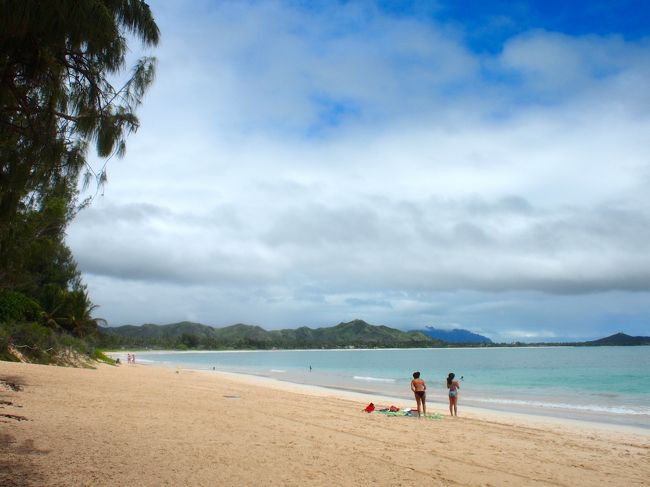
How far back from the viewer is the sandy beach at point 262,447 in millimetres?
6238

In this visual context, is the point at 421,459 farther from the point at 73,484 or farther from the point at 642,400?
the point at 642,400

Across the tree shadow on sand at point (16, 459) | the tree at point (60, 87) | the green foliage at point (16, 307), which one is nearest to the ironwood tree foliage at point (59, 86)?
the tree at point (60, 87)

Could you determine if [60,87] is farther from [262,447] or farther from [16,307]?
[16,307]

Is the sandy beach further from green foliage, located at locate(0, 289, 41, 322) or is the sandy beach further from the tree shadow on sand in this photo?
green foliage, located at locate(0, 289, 41, 322)

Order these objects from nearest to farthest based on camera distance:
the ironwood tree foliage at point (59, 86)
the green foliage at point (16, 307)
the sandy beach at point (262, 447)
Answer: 1. the ironwood tree foliage at point (59, 86)
2. the sandy beach at point (262, 447)
3. the green foliage at point (16, 307)

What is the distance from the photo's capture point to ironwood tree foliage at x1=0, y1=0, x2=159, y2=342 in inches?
178

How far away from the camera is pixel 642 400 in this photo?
2670 centimetres

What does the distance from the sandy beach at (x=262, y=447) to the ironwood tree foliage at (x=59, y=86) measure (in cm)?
331

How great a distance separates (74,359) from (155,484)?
22809 millimetres

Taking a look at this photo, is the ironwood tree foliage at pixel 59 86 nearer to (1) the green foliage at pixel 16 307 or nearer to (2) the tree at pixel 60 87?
(2) the tree at pixel 60 87

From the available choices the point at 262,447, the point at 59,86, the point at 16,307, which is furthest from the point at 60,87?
the point at 16,307

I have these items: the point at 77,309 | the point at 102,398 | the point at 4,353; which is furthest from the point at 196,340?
the point at 102,398

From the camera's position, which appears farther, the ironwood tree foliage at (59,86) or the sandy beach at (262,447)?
the sandy beach at (262,447)

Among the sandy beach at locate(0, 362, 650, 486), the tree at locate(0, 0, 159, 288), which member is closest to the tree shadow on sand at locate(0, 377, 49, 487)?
the sandy beach at locate(0, 362, 650, 486)
